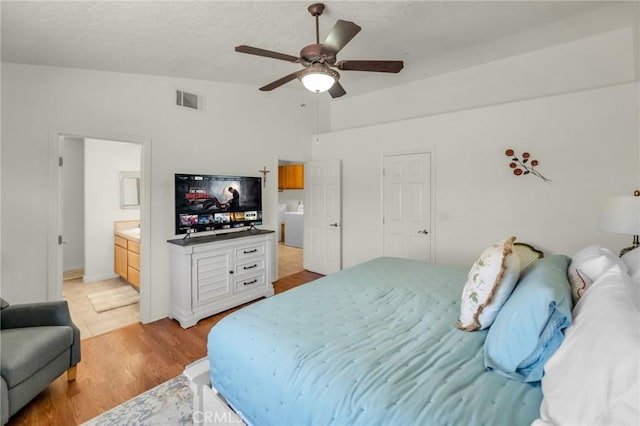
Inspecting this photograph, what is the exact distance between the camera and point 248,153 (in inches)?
162

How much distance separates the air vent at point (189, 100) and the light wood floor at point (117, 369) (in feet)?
8.22

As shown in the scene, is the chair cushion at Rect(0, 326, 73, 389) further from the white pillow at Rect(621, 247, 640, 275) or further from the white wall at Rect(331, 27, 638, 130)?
the white wall at Rect(331, 27, 638, 130)

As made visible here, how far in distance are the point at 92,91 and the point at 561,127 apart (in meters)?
4.75

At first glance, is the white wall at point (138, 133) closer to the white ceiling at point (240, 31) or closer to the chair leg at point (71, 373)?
the white ceiling at point (240, 31)

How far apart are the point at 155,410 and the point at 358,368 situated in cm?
162

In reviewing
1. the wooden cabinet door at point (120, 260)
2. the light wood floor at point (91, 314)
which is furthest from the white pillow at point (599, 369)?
the wooden cabinet door at point (120, 260)

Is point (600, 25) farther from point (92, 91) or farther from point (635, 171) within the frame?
point (92, 91)

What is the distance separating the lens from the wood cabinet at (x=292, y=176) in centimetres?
762

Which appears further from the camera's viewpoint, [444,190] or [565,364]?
[444,190]

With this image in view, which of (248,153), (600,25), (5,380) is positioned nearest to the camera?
(5,380)

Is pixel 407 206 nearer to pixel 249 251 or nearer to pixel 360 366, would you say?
pixel 249 251

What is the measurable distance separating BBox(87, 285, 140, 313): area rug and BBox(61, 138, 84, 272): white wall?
4.24 ft

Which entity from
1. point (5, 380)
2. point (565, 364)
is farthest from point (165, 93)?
point (565, 364)

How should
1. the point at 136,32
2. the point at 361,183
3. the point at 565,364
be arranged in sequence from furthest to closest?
the point at 361,183 < the point at 136,32 < the point at 565,364
